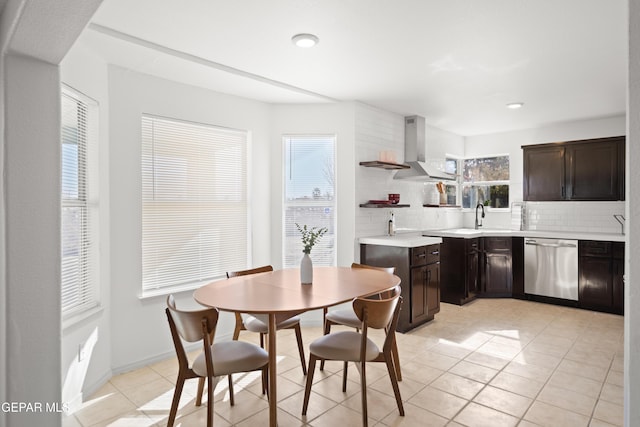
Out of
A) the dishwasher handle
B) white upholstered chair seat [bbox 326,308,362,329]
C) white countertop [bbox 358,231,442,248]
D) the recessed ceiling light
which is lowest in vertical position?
white upholstered chair seat [bbox 326,308,362,329]

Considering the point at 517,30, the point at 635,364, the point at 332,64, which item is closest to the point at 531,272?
the point at 517,30

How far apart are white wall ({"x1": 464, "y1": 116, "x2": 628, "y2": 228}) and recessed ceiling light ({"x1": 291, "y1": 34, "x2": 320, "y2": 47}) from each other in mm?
4657

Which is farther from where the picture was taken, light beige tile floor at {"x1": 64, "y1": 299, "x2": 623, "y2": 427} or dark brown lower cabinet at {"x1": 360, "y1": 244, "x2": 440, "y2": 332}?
dark brown lower cabinet at {"x1": 360, "y1": 244, "x2": 440, "y2": 332}

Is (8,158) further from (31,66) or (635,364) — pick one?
(635,364)

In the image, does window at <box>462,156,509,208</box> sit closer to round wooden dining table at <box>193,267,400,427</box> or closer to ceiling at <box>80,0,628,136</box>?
ceiling at <box>80,0,628,136</box>

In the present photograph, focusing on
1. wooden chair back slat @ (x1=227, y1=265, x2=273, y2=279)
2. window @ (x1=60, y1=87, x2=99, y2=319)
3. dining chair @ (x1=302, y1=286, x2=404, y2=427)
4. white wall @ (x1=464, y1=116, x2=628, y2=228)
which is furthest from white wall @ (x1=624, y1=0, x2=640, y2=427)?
white wall @ (x1=464, y1=116, x2=628, y2=228)

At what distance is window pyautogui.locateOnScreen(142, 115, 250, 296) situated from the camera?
356cm

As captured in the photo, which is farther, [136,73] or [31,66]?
[136,73]

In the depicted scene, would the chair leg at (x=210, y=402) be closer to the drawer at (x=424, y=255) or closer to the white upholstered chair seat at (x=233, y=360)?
the white upholstered chair seat at (x=233, y=360)

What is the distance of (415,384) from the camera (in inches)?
118

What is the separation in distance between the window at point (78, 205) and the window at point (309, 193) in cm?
207

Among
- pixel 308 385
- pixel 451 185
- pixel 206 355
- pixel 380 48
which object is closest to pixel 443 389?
pixel 308 385

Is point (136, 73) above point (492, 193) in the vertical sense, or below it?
above

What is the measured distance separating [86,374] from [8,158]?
182cm
